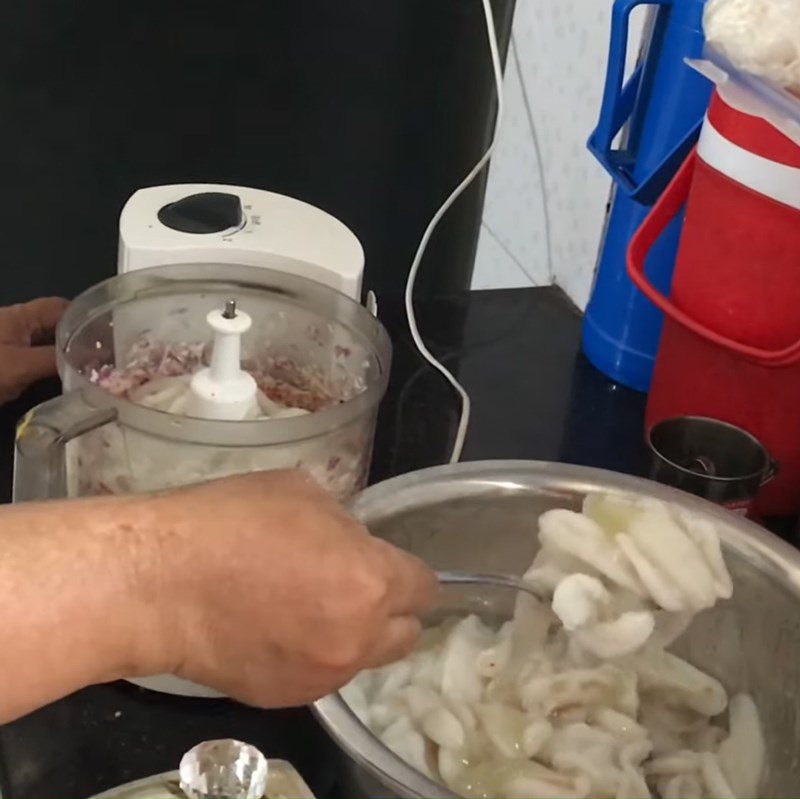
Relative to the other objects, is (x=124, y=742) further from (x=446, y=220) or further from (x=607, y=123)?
(x=446, y=220)

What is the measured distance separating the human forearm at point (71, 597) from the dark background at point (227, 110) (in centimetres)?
74

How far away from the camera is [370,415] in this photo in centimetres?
61

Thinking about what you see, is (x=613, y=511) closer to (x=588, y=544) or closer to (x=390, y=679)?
(x=588, y=544)

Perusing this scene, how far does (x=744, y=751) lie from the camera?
0.60 metres

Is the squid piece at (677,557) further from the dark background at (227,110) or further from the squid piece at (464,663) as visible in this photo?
the dark background at (227,110)

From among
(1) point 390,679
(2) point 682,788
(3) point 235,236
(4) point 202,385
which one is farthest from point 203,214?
(2) point 682,788

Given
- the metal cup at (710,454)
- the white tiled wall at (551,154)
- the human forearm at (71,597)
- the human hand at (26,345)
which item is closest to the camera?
the human forearm at (71,597)

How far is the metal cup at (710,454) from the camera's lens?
0.67m

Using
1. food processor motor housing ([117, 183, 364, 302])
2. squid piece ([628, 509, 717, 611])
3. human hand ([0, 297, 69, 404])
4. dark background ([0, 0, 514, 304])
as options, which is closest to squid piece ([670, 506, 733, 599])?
squid piece ([628, 509, 717, 611])

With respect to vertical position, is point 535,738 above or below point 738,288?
below

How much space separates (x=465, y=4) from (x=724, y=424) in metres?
0.61

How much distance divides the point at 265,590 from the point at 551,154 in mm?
752

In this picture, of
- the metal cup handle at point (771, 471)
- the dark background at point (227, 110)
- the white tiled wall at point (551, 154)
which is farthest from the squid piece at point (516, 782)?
the dark background at point (227, 110)

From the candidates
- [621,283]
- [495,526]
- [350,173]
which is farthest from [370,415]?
[350,173]
